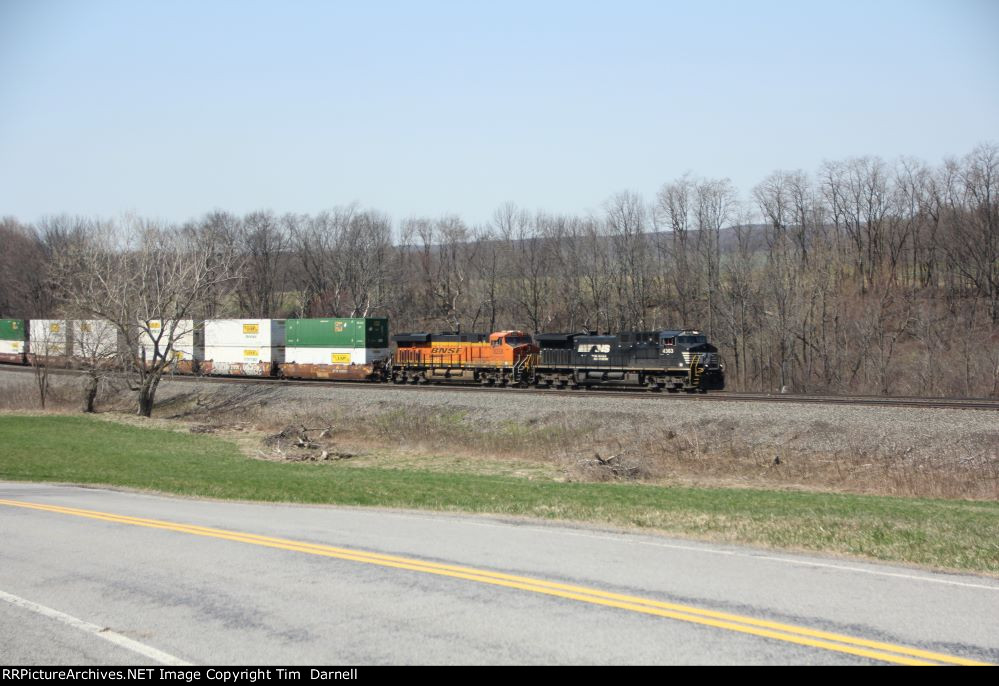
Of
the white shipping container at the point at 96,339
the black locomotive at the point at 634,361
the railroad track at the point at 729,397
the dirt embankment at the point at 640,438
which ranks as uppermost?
the white shipping container at the point at 96,339

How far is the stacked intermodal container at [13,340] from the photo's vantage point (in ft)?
215

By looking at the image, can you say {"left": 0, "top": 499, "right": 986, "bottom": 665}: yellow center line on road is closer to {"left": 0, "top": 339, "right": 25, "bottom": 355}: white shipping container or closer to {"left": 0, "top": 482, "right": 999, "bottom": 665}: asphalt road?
{"left": 0, "top": 482, "right": 999, "bottom": 665}: asphalt road

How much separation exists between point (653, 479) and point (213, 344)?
4118 centimetres

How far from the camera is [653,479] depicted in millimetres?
23375

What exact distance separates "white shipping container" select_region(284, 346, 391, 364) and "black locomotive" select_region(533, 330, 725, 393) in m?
12.0

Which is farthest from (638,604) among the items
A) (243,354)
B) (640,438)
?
(243,354)

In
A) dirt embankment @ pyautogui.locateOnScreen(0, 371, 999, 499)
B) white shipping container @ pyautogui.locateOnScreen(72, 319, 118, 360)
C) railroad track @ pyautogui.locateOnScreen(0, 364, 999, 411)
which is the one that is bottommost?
dirt embankment @ pyautogui.locateOnScreen(0, 371, 999, 499)

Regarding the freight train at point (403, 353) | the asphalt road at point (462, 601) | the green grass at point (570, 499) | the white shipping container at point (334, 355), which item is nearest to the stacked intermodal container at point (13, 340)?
the freight train at point (403, 353)

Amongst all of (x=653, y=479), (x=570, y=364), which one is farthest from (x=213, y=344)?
(x=653, y=479)

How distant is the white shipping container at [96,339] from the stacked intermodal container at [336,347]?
11.5 metres

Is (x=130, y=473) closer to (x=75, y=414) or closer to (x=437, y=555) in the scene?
(x=437, y=555)

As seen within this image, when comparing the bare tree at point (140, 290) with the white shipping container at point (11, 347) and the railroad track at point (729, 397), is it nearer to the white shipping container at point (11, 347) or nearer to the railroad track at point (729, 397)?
the railroad track at point (729, 397)

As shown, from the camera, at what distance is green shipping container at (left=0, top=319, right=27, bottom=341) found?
65.8 m

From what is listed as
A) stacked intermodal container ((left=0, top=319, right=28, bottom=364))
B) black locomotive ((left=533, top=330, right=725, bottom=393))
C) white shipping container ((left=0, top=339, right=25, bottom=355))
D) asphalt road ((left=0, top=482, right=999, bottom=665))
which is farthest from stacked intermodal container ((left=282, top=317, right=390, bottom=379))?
asphalt road ((left=0, top=482, right=999, bottom=665))
